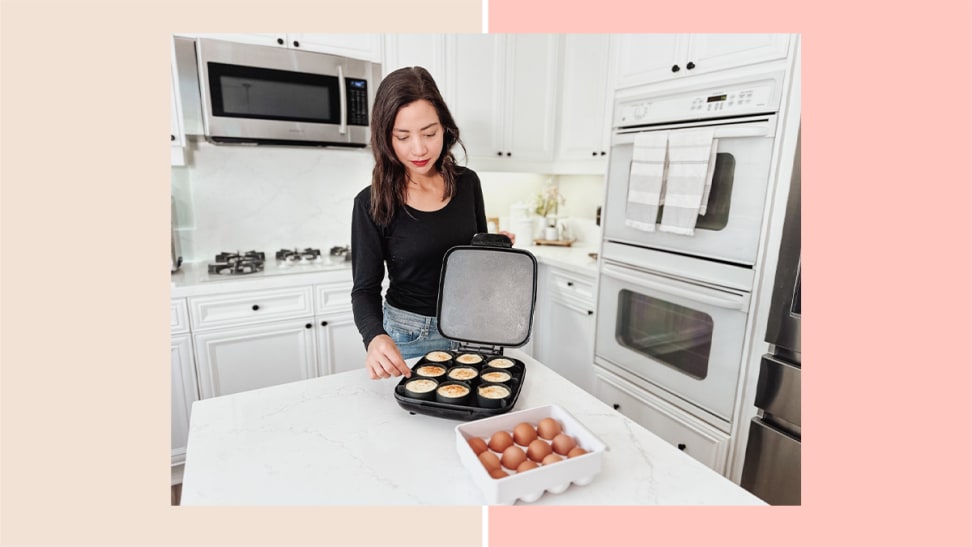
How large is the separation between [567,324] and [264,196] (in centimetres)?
169

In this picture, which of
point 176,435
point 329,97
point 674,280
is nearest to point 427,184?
point 674,280

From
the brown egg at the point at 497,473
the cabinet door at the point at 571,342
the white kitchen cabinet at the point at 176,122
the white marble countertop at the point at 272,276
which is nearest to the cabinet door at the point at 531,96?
the white marble countertop at the point at 272,276

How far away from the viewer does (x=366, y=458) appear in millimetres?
824

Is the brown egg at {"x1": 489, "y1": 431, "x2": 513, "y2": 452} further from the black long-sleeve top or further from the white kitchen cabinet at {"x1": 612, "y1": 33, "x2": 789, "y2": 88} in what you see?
the white kitchen cabinet at {"x1": 612, "y1": 33, "x2": 789, "y2": 88}

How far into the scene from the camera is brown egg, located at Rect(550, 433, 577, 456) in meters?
0.79

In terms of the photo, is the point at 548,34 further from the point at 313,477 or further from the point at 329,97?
the point at 313,477

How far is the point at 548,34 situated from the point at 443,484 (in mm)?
2531

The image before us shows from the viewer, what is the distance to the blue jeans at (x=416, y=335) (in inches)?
53.7

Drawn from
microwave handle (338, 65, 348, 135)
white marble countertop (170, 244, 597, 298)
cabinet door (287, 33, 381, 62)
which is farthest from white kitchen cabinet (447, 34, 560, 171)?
white marble countertop (170, 244, 597, 298)

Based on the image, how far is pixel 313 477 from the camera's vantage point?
2.56ft

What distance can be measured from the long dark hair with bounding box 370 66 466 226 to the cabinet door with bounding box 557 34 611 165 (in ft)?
4.57

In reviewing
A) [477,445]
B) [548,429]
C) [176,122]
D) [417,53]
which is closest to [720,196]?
[548,429]

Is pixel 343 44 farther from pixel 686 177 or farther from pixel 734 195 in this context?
pixel 734 195

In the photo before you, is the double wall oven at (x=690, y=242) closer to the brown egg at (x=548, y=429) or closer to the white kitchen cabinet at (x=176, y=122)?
the brown egg at (x=548, y=429)
